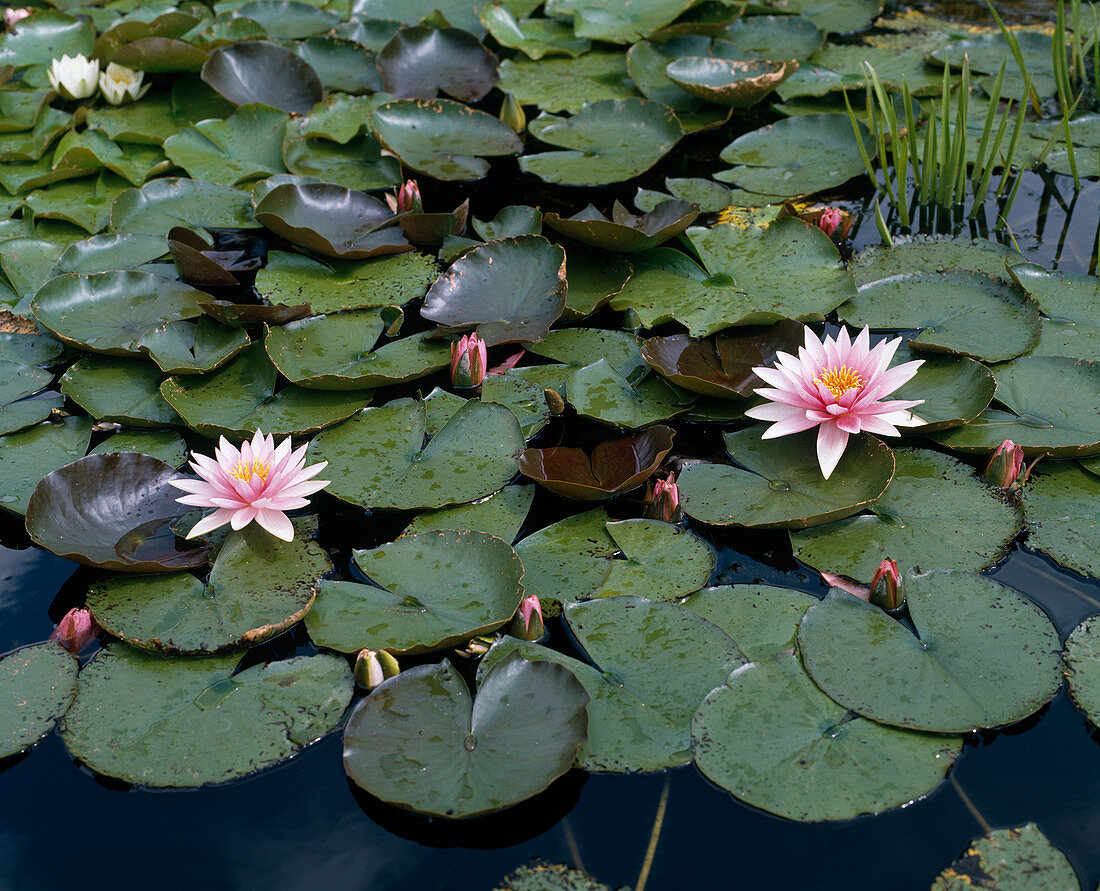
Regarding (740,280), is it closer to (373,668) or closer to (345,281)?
(345,281)

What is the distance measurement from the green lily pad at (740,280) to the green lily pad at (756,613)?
1.03m

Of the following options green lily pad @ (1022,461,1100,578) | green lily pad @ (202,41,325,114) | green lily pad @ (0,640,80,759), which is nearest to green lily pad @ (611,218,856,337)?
green lily pad @ (1022,461,1100,578)

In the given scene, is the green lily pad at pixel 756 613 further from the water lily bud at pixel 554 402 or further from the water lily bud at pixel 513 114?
the water lily bud at pixel 513 114

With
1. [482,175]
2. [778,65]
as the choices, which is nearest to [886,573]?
[482,175]

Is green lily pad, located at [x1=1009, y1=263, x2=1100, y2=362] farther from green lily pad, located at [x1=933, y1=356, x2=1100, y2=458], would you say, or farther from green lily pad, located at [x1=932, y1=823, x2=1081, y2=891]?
green lily pad, located at [x1=932, y1=823, x2=1081, y2=891]

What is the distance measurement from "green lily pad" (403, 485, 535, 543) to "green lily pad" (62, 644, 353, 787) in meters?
0.51

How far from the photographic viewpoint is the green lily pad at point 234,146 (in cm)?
409

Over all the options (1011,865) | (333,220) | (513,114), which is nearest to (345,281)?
(333,220)

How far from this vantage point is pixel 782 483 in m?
2.50

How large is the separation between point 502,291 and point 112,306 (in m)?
1.48

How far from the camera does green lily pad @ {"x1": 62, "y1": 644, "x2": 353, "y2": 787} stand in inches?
75.1

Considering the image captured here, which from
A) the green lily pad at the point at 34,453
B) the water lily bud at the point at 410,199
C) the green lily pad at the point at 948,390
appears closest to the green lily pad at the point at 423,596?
the green lily pad at the point at 34,453

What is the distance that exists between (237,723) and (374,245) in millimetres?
2161

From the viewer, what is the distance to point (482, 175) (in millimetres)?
4062
